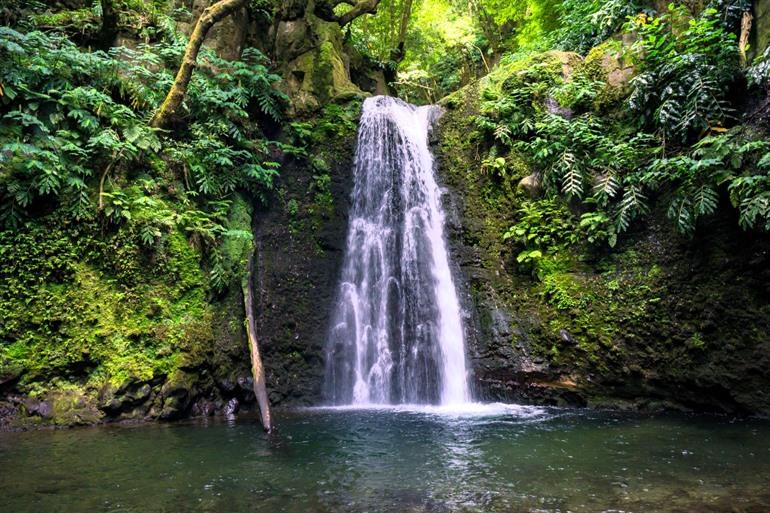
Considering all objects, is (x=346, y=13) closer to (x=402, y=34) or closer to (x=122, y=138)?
(x=402, y=34)

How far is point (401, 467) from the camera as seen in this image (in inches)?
172

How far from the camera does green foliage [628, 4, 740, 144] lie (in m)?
7.02

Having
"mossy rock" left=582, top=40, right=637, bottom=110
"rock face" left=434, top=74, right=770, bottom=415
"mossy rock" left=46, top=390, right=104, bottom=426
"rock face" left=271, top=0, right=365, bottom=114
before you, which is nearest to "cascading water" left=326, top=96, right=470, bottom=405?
"rock face" left=434, top=74, right=770, bottom=415

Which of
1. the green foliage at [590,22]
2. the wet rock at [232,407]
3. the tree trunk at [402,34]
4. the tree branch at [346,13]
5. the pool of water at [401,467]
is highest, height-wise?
the tree trunk at [402,34]

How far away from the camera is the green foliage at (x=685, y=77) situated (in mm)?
7020

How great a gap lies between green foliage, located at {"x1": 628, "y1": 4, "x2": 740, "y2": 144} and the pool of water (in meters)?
4.41

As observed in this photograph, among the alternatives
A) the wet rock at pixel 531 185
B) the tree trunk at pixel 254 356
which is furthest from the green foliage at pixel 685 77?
the tree trunk at pixel 254 356

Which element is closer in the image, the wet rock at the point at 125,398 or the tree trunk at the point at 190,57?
the wet rock at the point at 125,398

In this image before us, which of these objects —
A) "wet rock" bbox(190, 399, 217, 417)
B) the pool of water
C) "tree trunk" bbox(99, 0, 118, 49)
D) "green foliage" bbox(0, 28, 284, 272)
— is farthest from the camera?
"tree trunk" bbox(99, 0, 118, 49)

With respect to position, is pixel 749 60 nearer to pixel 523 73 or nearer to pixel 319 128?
pixel 523 73

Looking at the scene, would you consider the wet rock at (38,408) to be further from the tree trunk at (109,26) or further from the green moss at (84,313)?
the tree trunk at (109,26)

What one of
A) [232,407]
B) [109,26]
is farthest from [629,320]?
[109,26]

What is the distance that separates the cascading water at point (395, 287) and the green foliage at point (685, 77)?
421cm

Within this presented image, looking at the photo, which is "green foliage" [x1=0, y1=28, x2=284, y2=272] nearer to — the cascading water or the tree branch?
the cascading water
